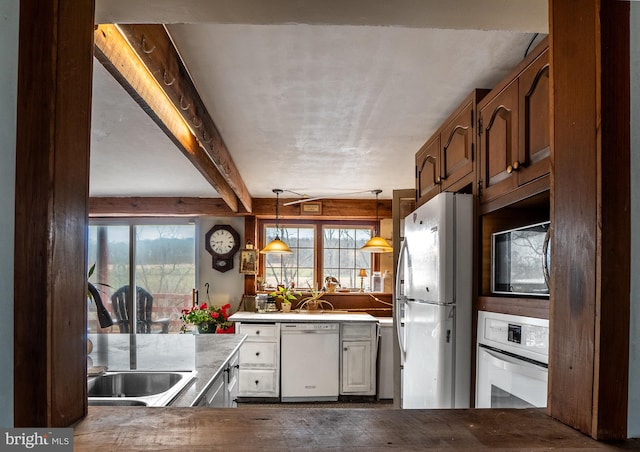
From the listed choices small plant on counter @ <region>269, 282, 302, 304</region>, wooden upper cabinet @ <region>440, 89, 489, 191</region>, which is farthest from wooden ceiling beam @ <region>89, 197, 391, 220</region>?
wooden upper cabinet @ <region>440, 89, 489, 191</region>

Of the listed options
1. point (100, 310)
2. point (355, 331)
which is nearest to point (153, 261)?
point (355, 331)

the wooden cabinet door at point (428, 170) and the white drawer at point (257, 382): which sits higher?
the wooden cabinet door at point (428, 170)

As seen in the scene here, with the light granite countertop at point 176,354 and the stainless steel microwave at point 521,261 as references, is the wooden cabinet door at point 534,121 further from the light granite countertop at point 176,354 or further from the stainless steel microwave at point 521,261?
the light granite countertop at point 176,354

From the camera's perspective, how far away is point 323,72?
204 centimetres

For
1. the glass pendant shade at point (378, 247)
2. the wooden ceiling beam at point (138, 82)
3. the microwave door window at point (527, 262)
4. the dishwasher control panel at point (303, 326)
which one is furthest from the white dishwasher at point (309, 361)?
the microwave door window at point (527, 262)

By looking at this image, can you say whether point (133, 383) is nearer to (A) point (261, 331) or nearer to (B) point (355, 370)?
(A) point (261, 331)

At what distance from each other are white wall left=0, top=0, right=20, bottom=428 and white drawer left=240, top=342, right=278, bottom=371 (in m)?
4.44

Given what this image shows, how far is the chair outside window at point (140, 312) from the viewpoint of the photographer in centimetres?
619

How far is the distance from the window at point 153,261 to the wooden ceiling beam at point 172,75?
344 centimetres

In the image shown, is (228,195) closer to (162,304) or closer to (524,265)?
(162,304)

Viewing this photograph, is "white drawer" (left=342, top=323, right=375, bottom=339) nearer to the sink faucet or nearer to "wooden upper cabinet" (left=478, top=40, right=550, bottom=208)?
"wooden upper cabinet" (left=478, top=40, right=550, bottom=208)

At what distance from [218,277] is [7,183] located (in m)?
5.59

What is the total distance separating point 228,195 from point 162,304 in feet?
7.33

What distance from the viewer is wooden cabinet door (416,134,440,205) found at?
2.83 meters
